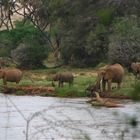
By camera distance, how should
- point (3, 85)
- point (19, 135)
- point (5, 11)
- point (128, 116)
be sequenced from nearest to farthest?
point (128, 116), point (19, 135), point (3, 85), point (5, 11)

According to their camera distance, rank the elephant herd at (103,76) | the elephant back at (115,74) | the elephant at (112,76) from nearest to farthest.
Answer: the elephant herd at (103,76) < the elephant at (112,76) < the elephant back at (115,74)

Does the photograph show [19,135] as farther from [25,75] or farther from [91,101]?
[25,75]

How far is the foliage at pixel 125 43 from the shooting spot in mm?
36312

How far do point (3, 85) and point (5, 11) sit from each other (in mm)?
26982

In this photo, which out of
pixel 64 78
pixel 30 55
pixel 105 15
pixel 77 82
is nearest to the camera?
pixel 105 15

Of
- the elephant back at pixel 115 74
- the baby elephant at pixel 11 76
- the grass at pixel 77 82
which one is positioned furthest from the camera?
the baby elephant at pixel 11 76

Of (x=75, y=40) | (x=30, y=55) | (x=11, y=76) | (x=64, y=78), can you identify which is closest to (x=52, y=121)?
(x=64, y=78)

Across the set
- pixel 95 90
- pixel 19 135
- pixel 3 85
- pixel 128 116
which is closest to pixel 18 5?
pixel 3 85

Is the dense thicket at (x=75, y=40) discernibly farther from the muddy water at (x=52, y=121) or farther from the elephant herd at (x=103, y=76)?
the muddy water at (x=52, y=121)

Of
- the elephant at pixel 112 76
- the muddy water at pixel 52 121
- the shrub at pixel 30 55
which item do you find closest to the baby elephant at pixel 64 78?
the elephant at pixel 112 76

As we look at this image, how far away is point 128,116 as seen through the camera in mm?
3264

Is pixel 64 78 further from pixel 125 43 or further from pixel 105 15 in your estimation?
pixel 105 15

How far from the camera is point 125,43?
120ft

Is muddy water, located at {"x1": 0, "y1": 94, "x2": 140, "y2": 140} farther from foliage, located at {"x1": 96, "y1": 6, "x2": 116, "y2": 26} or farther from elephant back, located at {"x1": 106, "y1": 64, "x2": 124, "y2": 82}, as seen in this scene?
foliage, located at {"x1": 96, "y1": 6, "x2": 116, "y2": 26}
